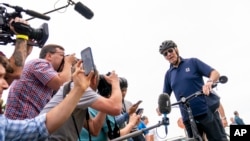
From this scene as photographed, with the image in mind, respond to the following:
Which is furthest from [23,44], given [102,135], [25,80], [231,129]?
[231,129]

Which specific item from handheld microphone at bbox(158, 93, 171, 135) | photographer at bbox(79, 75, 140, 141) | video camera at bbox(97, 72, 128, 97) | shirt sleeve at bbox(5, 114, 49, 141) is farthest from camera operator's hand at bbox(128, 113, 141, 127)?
shirt sleeve at bbox(5, 114, 49, 141)

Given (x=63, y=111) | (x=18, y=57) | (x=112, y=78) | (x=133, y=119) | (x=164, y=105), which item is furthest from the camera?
(x=133, y=119)

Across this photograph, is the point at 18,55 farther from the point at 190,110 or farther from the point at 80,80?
the point at 190,110

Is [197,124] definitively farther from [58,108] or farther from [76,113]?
[58,108]

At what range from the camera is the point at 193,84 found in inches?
165

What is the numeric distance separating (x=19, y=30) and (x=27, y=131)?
0.97 metres

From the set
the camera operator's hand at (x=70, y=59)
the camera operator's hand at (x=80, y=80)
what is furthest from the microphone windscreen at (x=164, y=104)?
the camera operator's hand at (x=80, y=80)

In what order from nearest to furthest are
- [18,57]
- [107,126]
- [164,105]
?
1. [18,57]
2. [107,126]
3. [164,105]

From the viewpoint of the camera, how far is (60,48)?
3.18 m

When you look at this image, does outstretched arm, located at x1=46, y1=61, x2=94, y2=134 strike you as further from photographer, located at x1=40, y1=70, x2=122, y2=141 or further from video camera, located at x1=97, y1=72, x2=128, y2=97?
video camera, located at x1=97, y1=72, x2=128, y2=97

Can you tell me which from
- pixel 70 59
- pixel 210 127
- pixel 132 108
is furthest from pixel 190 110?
pixel 70 59

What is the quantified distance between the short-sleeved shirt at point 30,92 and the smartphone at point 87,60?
537 mm

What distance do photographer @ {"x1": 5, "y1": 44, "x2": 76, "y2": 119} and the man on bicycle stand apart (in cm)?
169

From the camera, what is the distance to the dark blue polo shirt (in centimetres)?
404
